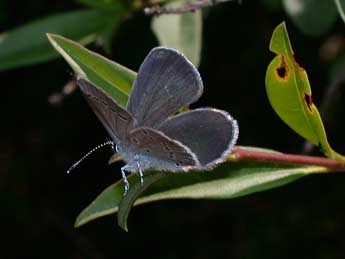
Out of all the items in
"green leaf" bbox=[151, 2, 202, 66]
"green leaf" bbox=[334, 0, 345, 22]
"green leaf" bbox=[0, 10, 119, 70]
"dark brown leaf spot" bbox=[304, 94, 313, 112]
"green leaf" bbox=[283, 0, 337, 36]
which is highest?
"green leaf" bbox=[334, 0, 345, 22]

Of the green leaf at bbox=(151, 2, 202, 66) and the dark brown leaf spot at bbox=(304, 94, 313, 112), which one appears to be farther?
the green leaf at bbox=(151, 2, 202, 66)

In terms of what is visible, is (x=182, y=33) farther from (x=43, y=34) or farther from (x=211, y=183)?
(x=211, y=183)

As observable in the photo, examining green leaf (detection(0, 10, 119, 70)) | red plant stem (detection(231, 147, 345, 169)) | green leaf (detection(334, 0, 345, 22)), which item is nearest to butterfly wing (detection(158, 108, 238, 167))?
red plant stem (detection(231, 147, 345, 169))

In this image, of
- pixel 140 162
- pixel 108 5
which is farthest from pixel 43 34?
pixel 140 162

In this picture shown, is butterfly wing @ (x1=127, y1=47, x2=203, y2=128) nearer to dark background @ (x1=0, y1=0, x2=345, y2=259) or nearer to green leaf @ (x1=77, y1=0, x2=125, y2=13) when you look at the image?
green leaf @ (x1=77, y1=0, x2=125, y2=13)

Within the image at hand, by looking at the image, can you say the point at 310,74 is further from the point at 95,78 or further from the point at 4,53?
the point at 95,78

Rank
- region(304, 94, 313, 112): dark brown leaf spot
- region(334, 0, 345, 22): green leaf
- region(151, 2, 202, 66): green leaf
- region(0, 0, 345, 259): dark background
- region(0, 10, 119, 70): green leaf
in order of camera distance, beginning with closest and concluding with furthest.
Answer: region(304, 94, 313, 112): dark brown leaf spot < region(334, 0, 345, 22): green leaf < region(151, 2, 202, 66): green leaf < region(0, 10, 119, 70): green leaf < region(0, 0, 345, 259): dark background
